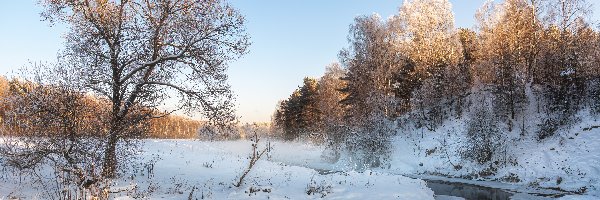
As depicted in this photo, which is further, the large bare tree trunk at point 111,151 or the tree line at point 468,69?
the tree line at point 468,69

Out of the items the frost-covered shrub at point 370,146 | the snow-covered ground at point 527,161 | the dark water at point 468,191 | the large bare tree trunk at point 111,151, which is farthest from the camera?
the frost-covered shrub at point 370,146

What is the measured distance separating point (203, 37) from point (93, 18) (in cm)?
353

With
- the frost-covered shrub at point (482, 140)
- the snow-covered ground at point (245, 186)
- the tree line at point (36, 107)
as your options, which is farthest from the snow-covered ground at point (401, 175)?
the tree line at point (36, 107)

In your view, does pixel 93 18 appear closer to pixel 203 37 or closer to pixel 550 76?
pixel 203 37

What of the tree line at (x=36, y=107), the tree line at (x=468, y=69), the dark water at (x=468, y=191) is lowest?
the dark water at (x=468, y=191)

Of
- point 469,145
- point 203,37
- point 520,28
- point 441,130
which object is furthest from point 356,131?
point 203,37

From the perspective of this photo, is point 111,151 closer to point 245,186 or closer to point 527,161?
point 245,186

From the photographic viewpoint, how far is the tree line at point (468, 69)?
91.7 ft

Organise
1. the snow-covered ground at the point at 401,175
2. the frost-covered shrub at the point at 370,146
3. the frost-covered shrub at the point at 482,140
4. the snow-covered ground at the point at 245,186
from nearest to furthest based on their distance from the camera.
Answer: the snow-covered ground at the point at 245,186
the snow-covered ground at the point at 401,175
the frost-covered shrub at the point at 482,140
the frost-covered shrub at the point at 370,146

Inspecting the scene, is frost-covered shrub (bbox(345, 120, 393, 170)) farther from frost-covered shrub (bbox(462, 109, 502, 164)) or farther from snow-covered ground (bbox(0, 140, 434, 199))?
snow-covered ground (bbox(0, 140, 434, 199))

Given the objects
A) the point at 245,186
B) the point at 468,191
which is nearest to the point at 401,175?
the point at 468,191

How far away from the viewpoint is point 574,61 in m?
27.7

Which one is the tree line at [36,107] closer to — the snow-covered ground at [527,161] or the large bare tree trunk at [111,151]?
the large bare tree trunk at [111,151]

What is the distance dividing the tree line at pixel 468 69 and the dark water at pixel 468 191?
563 centimetres
